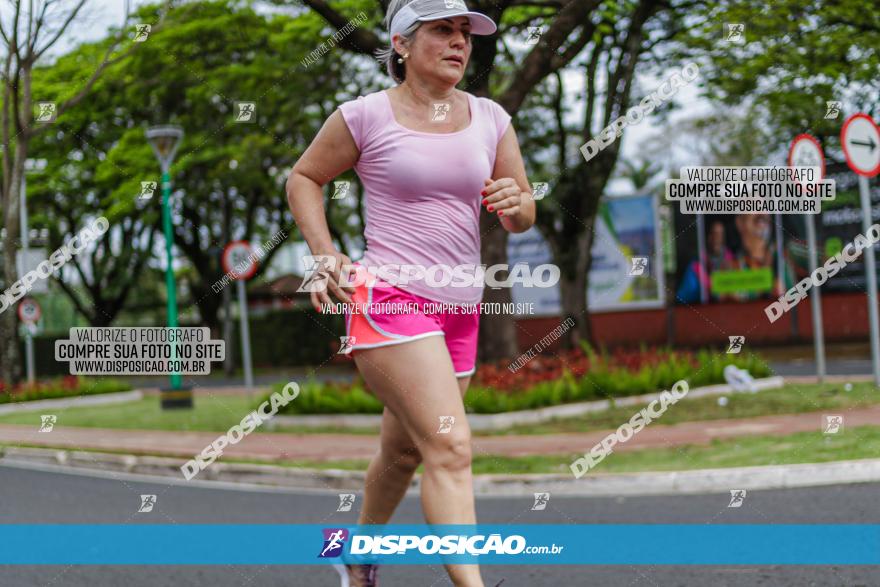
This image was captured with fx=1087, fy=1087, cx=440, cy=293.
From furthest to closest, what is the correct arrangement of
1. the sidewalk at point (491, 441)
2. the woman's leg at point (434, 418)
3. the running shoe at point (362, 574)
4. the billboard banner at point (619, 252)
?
the billboard banner at point (619, 252), the sidewalk at point (491, 441), the running shoe at point (362, 574), the woman's leg at point (434, 418)

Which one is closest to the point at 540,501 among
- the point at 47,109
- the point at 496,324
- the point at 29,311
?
the point at 496,324

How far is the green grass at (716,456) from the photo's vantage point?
7.45 metres

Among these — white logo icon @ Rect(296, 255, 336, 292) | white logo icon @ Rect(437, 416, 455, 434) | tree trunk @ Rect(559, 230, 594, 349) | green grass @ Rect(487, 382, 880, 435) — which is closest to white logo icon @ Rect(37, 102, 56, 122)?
green grass @ Rect(487, 382, 880, 435)

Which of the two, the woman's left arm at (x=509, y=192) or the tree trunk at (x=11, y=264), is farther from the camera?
the tree trunk at (x=11, y=264)

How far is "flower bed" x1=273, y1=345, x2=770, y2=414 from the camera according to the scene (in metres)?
11.8

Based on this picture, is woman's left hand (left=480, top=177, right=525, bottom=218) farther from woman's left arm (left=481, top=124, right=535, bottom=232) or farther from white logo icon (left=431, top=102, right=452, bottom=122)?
white logo icon (left=431, top=102, right=452, bottom=122)

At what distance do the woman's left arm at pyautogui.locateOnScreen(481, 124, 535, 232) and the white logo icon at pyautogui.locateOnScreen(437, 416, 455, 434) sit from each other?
1.92 feet

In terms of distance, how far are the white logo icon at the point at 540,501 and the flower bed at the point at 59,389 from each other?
1480cm

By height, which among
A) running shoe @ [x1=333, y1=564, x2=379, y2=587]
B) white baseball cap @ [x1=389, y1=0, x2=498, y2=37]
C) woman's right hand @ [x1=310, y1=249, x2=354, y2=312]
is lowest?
running shoe @ [x1=333, y1=564, x2=379, y2=587]

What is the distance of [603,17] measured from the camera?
1575 centimetres

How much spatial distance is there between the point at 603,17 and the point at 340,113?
13284 mm

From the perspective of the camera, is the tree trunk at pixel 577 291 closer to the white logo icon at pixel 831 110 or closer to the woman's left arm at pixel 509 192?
the white logo icon at pixel 831 110

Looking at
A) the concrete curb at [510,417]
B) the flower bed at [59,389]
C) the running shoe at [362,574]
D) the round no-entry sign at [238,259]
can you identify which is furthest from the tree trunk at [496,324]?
the flower bed at [59,389]

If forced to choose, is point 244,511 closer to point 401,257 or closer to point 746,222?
point 401,257
